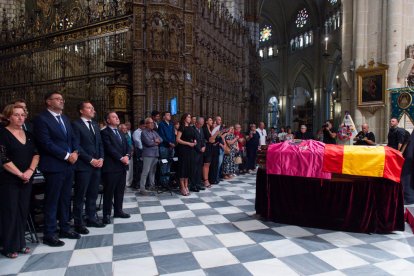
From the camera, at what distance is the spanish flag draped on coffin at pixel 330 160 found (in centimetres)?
402

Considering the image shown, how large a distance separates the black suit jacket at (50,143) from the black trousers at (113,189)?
934mm

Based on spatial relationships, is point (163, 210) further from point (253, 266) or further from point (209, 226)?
point (253, 266)

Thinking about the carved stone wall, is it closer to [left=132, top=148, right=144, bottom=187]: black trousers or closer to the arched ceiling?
[left=132, top=148, right=144, bottom=187]: black trousers

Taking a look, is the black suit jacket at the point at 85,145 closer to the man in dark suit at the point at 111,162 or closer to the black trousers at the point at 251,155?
the man in dark suit at the point at 111,162

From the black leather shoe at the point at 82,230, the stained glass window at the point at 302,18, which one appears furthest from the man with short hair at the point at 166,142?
the stained glass window at the point at 302,18

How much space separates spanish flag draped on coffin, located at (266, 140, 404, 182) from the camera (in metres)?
4.02

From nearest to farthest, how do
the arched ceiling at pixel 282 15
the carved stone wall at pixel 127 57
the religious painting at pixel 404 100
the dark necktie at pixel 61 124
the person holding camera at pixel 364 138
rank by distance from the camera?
the dark necktie at pixel 61 124
the person holding camera at pixel 364 138
the carved stone wall at pixel 127 57
the religious painting at pixel 404 100
the arched ceiling at pixel 282 15

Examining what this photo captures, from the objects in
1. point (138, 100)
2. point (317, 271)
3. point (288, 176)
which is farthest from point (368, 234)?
point (138, 100)

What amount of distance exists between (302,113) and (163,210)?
28.8 metres

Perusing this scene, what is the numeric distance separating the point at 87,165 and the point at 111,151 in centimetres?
51

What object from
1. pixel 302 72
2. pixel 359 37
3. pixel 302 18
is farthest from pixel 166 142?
pixel 302 18

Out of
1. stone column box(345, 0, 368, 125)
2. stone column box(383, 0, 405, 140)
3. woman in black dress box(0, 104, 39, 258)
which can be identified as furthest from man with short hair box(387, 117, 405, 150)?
woman in black dress box(0, 104, 39, 258)

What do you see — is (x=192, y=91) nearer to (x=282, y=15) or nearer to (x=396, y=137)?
(x=396, y=137)

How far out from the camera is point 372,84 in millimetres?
10891
